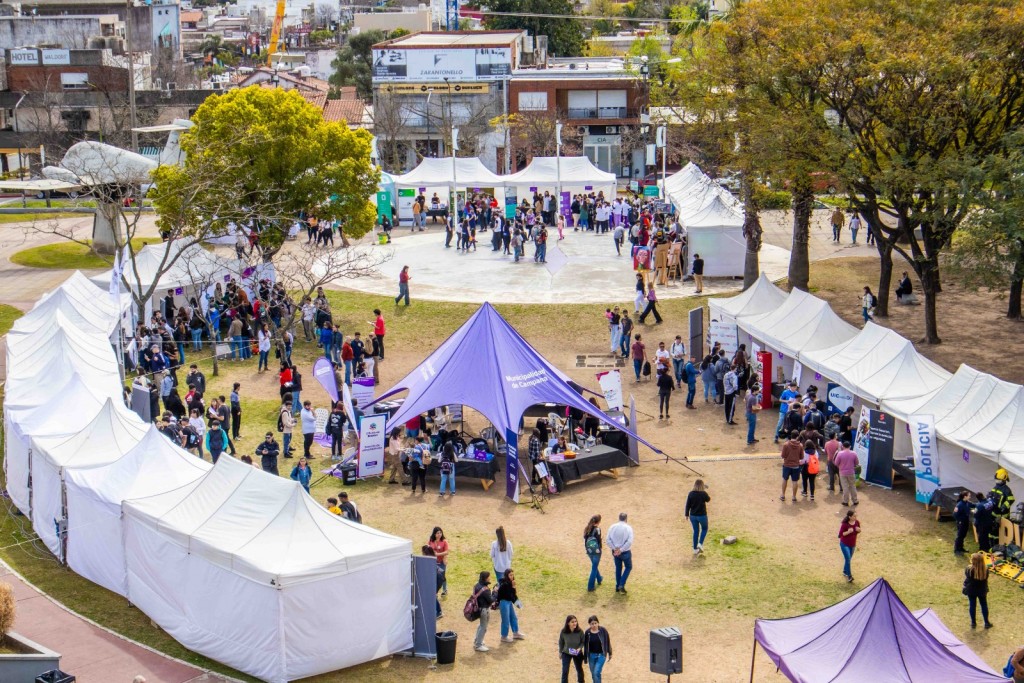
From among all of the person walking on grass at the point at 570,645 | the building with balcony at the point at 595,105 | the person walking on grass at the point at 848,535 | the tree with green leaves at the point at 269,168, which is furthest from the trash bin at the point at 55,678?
the building with balcony at the point at 595,105

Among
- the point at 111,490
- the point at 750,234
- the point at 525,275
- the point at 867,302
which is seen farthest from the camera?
the point at 525,275

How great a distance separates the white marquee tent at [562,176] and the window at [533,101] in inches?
874

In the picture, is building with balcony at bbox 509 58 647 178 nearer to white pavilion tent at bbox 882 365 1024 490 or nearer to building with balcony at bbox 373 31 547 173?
building with balcony at bbox 373 31 547 173

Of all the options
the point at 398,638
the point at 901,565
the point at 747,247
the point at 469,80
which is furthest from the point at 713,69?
the point at 469,80

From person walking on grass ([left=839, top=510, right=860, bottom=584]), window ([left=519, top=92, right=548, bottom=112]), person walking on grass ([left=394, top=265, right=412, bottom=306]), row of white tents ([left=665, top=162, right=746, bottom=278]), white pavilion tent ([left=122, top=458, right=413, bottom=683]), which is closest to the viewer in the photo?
white pavilion tent ([left=122, top=458, right=413, bottom=683])

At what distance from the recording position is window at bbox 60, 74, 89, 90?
77.5m

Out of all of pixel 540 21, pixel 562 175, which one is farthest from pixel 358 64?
pixel 562 175

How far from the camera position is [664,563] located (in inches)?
728

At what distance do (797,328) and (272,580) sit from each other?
49.0 feet

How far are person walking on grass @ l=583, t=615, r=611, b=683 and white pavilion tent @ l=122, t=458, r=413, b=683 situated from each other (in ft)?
8.83

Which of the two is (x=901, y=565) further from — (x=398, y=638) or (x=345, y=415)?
(x=345, y=415)

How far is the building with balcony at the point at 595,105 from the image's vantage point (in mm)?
70312

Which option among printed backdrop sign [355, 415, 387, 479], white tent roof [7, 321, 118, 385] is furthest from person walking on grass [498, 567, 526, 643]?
white tent roof [7, 321, 118, 385]

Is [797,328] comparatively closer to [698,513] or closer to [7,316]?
[698,513]
